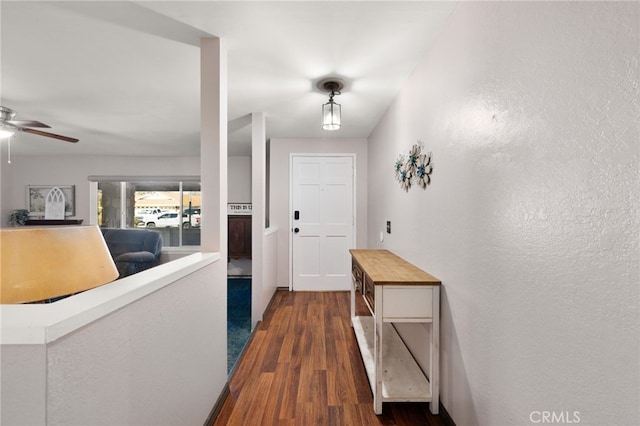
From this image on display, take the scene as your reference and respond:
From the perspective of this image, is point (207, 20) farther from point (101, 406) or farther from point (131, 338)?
point (101, 406)

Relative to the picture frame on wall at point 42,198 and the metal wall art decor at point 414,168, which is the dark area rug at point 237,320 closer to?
the metal wall art decor at point 414,168

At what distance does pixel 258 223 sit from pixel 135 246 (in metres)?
2.77

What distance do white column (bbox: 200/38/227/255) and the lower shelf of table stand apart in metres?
1.32

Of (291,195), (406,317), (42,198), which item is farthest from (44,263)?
(42,198)

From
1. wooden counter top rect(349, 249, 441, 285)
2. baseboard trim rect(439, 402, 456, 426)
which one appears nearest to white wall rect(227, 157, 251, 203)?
wooden counter top rect(349, 249, 441, 285)

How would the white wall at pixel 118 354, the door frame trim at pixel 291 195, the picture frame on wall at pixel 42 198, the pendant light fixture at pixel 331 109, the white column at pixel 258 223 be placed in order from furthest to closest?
the picture frame on wall at pixel 42 198 → the door frame trim at pixel 291 195 → the white column at pixel 258 223 → the pendant light fixture at pixel 331 109 → the white wall at pixel 118 354

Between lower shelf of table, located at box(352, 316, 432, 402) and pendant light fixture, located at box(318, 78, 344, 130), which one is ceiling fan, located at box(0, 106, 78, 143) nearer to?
pendant light fixture, located at box(318, 78, 344, 130)

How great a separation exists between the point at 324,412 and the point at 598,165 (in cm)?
174

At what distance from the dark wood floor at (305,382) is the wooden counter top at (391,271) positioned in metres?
0.80

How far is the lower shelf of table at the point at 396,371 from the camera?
60.8 inches

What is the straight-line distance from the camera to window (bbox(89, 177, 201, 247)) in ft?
16.8

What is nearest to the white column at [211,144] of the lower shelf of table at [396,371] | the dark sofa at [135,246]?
the lower shelf of table at [396,371]

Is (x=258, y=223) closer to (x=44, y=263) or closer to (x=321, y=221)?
(x=321, y=221)

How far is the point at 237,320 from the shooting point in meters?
3.00
